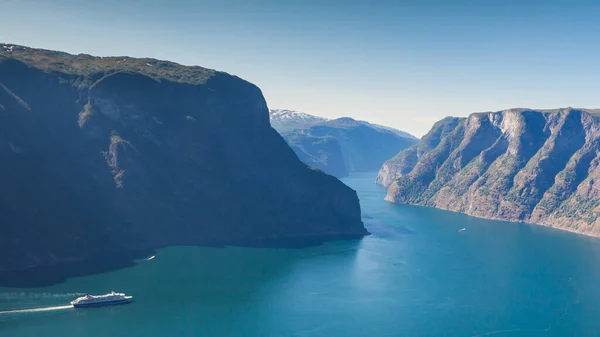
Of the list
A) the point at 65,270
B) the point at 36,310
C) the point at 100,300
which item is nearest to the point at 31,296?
the point at 36,310

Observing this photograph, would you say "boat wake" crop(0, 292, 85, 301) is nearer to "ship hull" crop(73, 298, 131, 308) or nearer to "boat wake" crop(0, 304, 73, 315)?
"boat wake" crop(0, 304, 73, 315)

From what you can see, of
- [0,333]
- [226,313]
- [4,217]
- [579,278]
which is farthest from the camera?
[579,278]

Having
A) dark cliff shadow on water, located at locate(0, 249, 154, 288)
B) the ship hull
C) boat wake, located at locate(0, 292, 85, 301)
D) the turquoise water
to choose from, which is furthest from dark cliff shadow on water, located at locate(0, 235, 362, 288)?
the ship hull

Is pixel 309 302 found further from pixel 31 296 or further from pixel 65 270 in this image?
pixel 65 270

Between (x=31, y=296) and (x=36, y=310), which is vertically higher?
(x=31, y=296)

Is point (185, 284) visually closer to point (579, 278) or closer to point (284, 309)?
point (284, 309)

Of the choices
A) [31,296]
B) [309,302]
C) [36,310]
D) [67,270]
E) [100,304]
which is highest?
[67,270]

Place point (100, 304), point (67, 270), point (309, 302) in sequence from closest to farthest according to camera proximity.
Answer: point (100, 304), point (309, 302), point (67, 270)

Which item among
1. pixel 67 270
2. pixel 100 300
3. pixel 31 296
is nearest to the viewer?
pixel 31 296

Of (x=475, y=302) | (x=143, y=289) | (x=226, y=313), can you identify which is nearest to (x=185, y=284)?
(x=143, y=289)
